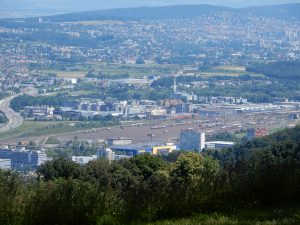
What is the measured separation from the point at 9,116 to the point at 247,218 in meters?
31.9

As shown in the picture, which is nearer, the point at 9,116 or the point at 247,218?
the point at 247,218

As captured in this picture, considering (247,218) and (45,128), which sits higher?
(247,218)

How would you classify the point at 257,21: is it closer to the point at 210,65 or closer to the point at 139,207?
the point at 210,65

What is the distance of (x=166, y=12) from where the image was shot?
87.2m

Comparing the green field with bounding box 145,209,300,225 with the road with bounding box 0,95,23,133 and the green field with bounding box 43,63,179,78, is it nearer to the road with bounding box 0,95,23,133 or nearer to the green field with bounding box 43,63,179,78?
the road with bounding box 0,95,23,133

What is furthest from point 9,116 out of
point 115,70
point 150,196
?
point 150,196

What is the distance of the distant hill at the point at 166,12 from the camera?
8050cm

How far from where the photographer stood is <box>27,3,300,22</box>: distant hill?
8050 cm

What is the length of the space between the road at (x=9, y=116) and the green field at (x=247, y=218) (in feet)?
88.2

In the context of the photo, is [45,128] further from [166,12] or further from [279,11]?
[166,12]

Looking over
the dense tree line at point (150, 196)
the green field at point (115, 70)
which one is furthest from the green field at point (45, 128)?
the dense tree line at point (150, 196)

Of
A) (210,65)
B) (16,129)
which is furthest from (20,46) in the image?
(16,129)

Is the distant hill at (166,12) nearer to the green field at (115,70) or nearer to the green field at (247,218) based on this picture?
the green field at (115,70)

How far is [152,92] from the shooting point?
43.6 metres
